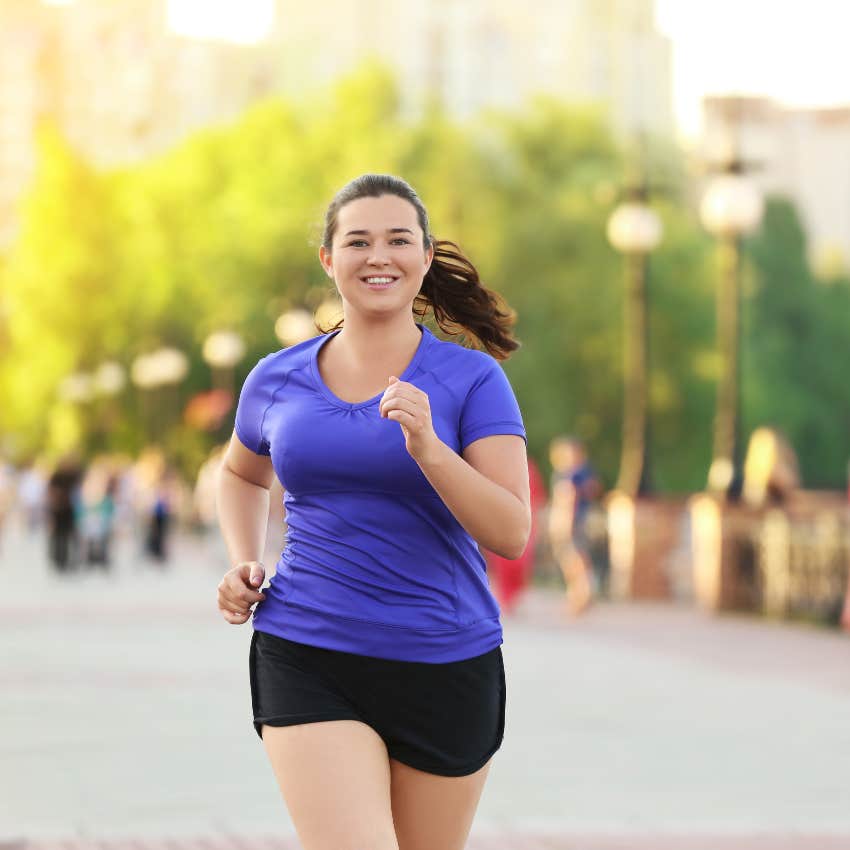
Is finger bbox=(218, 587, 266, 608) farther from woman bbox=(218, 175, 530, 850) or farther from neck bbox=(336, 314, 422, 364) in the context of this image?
neck bbox=(336, 314, 422, 364)

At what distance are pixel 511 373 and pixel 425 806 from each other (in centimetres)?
3920

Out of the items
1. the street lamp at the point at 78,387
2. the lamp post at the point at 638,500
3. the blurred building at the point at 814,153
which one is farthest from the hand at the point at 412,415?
the blurred building at the point at 814,153

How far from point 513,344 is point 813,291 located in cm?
6100

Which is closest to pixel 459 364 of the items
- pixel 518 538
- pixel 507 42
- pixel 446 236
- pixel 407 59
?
pixel 518 538

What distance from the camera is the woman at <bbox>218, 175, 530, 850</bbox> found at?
370 centimetres

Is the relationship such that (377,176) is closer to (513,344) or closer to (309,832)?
(513,344)

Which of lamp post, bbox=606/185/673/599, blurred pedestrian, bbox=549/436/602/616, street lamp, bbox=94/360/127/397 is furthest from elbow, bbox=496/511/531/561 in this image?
street lamp, bbox=94/360/127/397

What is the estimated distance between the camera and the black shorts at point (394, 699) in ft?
12.4

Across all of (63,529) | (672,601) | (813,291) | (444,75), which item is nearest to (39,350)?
(813,291)

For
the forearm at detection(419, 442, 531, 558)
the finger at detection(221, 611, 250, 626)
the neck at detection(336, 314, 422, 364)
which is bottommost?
the finger at detection(221, 611, 250, 626)

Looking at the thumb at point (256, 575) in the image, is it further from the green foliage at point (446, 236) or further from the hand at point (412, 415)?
the green foliage at point (446, 236)

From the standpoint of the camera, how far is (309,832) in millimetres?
3695

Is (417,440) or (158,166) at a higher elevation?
(417,440)

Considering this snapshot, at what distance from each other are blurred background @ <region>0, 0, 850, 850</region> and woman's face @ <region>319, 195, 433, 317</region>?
1.79ft
